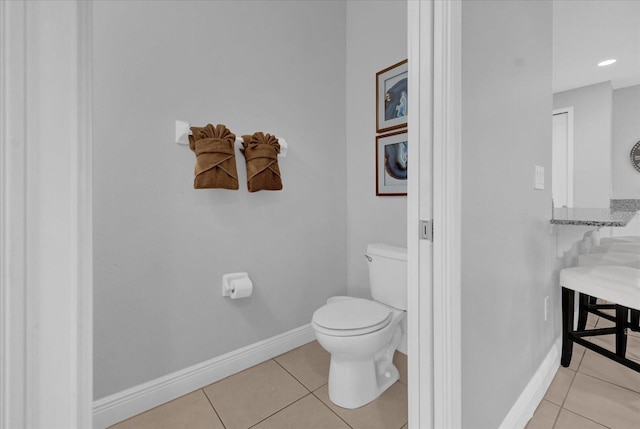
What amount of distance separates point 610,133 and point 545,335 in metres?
3.59

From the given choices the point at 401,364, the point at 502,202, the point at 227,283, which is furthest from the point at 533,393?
the point at 227,283

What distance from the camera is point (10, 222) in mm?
424

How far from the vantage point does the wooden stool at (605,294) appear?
4.47 feet

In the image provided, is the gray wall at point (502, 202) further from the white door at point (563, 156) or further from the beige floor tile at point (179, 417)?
the white door at point (563, 156)

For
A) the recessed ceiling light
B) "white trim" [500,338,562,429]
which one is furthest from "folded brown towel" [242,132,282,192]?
the recessed ceiling light

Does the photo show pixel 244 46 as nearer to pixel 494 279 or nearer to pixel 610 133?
pixel 494 279

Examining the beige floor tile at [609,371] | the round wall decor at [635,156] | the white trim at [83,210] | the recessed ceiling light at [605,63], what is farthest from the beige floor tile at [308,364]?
the round wall decor at [635,156]

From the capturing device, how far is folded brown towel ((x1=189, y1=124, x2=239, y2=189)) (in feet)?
5.04

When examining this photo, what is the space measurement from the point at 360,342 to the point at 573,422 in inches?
39.1

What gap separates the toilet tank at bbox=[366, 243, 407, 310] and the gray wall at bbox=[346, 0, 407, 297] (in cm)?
16

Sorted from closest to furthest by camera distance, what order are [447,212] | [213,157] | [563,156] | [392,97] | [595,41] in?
[447,212] → [213,157] → [392,97] → [595,41] → [563,156]

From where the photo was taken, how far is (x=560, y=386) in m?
1.58

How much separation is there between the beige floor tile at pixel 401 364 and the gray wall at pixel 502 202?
60 cm

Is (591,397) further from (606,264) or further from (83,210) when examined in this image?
(83,210)
